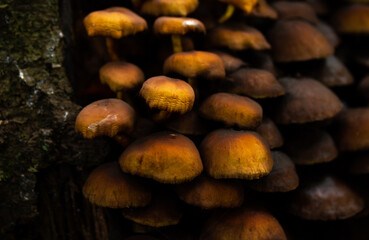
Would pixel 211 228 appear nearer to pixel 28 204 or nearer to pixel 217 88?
pixel 217 88

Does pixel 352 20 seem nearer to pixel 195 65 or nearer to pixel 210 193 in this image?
pixel 195 65

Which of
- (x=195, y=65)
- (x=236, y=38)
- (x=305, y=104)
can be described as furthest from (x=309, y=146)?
(x=195, y=65)

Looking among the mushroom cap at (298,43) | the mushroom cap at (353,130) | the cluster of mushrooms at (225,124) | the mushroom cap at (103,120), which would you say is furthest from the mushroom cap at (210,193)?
the mushroom cap at (298,43)

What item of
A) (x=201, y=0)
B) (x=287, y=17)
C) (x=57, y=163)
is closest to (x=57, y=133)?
(x=57, y=163)

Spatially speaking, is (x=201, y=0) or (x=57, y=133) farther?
(x=201, y=0)

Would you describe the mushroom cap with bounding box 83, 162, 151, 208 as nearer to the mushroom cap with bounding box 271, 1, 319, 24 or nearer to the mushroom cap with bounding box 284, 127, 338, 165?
the mushroom cap with bounding box 284, 127, 338, 165

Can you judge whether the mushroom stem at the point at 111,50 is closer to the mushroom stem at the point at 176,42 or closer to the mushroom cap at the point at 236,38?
the mushroom stem at the point at 176,42

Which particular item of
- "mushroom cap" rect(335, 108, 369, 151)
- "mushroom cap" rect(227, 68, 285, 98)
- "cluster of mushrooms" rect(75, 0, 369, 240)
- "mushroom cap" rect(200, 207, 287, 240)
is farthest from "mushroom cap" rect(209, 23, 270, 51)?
"mushroom cap" rect(200, 207, 287, 240)
